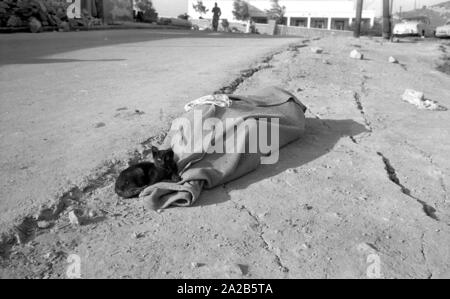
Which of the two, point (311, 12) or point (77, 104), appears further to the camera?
point (311, 12)

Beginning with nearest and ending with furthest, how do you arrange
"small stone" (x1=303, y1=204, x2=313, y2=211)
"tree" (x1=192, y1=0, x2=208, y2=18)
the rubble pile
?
1. "small stone" (x1=303, y1=204, x2=313, y2=211)
2. the rubble pile
3. "tree" (x1=192, y1=0, x2=208, y2=18)

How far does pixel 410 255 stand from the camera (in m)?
2.36

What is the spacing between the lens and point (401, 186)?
10.6ft

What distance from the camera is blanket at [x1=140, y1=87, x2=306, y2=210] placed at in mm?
2844

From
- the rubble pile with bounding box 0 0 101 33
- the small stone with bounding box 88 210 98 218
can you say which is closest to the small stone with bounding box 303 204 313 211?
the small stone with bounding box 88 210 98 218

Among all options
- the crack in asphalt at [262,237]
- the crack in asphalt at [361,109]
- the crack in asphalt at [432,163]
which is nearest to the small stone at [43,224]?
the crack in asphalt at [262,237]

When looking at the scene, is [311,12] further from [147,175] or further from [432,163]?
[147,175]

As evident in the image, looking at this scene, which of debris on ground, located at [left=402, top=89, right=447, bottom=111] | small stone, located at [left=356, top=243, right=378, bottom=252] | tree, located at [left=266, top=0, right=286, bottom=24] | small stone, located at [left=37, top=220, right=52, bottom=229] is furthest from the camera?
tree, located at [left=266, top=0, right=286, bottom=24]

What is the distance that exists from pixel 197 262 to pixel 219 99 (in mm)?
1684

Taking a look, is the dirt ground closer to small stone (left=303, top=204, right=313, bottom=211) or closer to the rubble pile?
small stone (left=303, top=204, right=313, bottom=211)

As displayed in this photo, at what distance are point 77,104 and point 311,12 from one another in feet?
152

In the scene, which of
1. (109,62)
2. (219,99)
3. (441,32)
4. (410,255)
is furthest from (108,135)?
(441,32)

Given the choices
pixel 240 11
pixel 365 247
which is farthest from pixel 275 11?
pixel 365 247

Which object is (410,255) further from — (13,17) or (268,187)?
(13,17)
